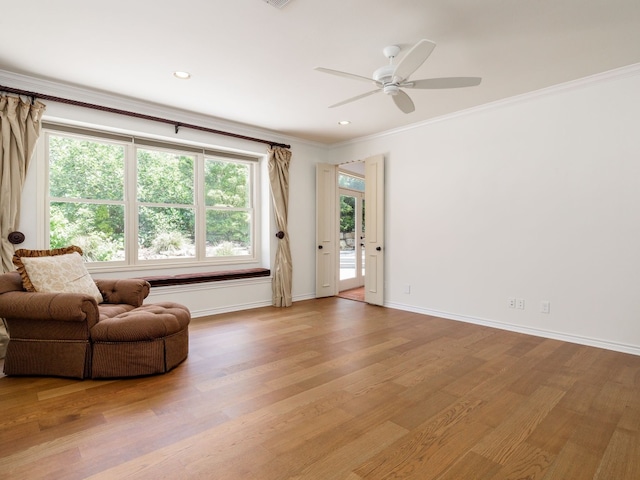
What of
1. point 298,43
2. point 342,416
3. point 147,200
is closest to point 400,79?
point 298,43

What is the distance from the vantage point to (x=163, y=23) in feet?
8.43

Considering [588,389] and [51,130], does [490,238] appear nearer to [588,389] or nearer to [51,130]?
[588,389]

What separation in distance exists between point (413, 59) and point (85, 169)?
3819mm

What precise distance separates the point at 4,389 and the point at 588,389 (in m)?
4.21

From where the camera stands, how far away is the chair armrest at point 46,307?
8.57 feet

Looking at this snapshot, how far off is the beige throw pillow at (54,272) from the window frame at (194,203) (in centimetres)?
81

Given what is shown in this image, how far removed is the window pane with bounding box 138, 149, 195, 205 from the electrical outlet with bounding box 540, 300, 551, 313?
457 cm

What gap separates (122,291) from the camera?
340 cm

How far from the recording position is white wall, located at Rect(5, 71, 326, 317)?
143 inches

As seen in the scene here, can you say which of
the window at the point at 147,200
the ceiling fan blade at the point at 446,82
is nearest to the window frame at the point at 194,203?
the window at the point at 147,200

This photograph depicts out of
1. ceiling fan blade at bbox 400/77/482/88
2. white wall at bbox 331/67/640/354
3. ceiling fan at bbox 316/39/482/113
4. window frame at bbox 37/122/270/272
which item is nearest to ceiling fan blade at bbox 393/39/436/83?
ceiling fan at bbox 316/39/482/113

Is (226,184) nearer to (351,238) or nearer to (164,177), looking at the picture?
(164,177)

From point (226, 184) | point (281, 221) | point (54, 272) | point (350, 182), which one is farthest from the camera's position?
point (350, 182)

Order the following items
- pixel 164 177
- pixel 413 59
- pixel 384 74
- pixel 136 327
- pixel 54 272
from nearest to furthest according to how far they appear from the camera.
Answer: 1. pixel 413 59
2. pixel 136 327
3. pixel 384 74
4. pixel 54 272
5. pixel 164 177
